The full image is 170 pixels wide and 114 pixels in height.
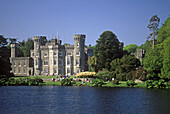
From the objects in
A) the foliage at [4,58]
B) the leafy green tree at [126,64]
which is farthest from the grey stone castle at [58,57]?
the leafy green tree at [126,64]

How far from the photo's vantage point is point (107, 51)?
67.8m

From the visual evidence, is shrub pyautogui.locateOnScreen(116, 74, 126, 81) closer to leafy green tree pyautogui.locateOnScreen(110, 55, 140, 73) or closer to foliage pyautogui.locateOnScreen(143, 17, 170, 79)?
leafy green tree pyautogui.locateOnScreen(110, 55, 140, 73)

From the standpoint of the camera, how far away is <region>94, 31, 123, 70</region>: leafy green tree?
68125 millimetres

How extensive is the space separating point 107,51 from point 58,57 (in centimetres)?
1808

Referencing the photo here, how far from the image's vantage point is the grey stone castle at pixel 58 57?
78.4m

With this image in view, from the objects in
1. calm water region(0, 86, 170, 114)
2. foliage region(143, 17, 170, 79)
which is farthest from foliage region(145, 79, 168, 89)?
calm water region(0, 86, 170, 114)

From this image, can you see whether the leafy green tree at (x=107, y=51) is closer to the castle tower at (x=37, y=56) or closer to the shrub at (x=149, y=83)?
the shrub at (x=149, y=83)

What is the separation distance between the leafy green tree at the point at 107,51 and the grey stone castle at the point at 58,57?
30.1ft

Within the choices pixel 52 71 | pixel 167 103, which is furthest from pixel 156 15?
pixel 167 103

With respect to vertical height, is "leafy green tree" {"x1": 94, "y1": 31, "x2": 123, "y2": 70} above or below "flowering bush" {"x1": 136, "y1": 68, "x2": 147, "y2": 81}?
above

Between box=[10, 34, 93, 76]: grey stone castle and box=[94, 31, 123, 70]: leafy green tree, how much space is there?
9.18 m

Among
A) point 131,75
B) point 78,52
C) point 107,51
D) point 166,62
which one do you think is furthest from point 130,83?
point 78,52

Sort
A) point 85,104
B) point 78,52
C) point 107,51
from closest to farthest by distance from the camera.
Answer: point 85,104 → point 107,51 → point 78,52

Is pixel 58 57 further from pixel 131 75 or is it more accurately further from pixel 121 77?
pixel 131 75
